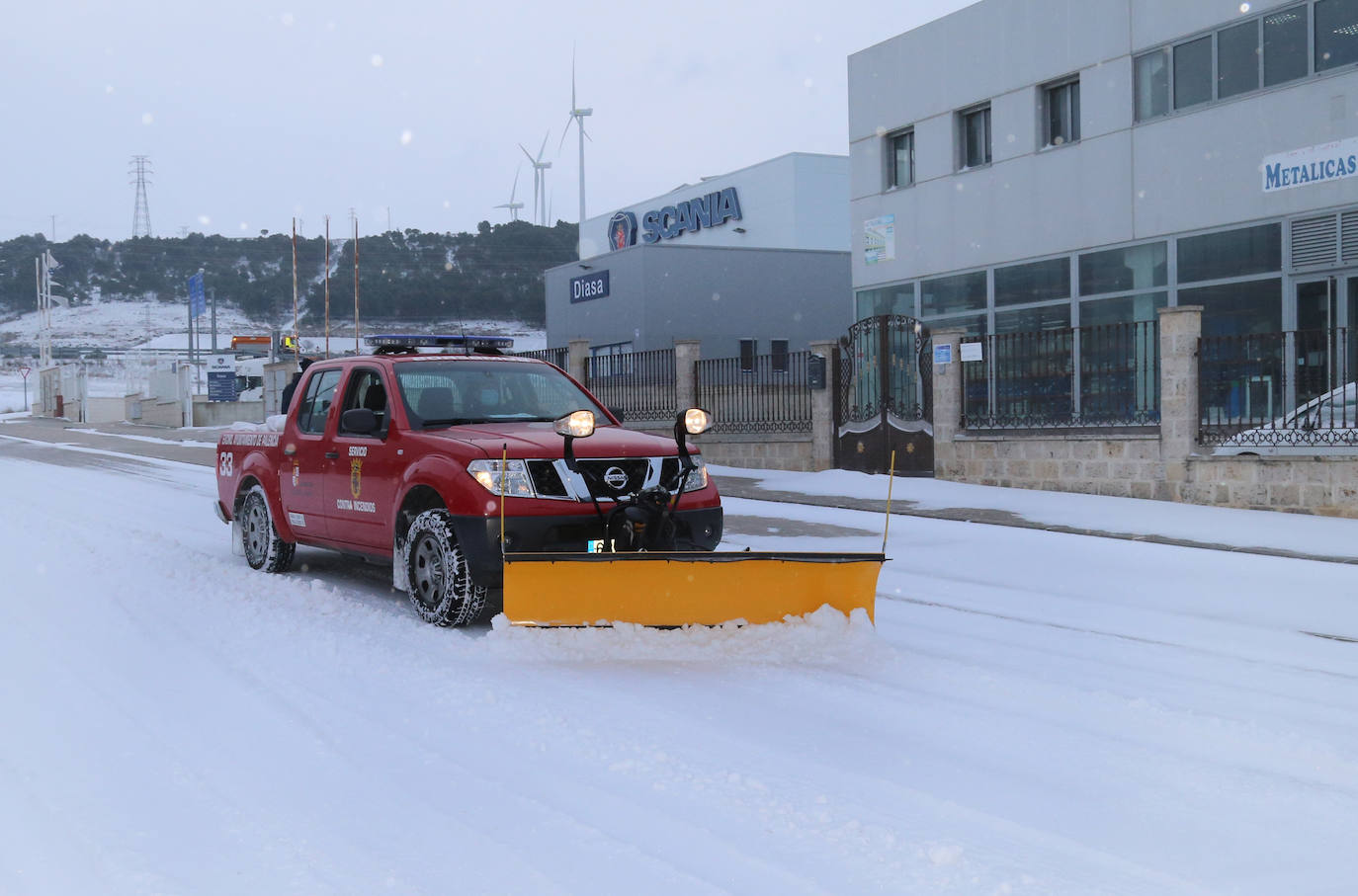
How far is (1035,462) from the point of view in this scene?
16.7 metres

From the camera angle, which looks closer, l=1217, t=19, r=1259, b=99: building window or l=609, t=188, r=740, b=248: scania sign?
l=1217, t=19, r=1259, b=99: building window

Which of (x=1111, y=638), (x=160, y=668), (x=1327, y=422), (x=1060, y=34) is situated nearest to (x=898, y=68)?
(x=1060, y=34)

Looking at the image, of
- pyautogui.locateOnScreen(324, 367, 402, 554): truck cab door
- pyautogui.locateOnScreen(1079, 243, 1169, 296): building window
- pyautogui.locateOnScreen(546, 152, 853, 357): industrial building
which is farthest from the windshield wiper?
pyautogui.locateOnScreen(546, 152, 853, 357): industrial building

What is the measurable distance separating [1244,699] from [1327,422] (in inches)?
357

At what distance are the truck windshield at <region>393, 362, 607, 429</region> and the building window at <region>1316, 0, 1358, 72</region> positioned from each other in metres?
14.6

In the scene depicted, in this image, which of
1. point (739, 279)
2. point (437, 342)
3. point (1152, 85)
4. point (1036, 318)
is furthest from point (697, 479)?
point (739, 279)

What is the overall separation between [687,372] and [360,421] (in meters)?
15.5

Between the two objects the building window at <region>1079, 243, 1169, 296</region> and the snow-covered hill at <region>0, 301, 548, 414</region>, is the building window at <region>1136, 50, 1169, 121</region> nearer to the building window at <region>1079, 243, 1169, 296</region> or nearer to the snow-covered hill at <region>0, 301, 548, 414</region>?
the building window at <region>1079, 243, 1169, 296</region>

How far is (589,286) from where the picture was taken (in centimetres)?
3947

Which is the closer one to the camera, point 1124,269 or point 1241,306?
point 1241,306

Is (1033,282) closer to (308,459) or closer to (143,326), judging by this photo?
(308,459)

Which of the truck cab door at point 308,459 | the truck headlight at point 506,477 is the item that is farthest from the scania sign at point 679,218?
the truck headlight at point 506,477

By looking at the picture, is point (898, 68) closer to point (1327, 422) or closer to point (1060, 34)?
point (1060, 34)

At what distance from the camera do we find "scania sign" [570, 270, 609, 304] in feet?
126
